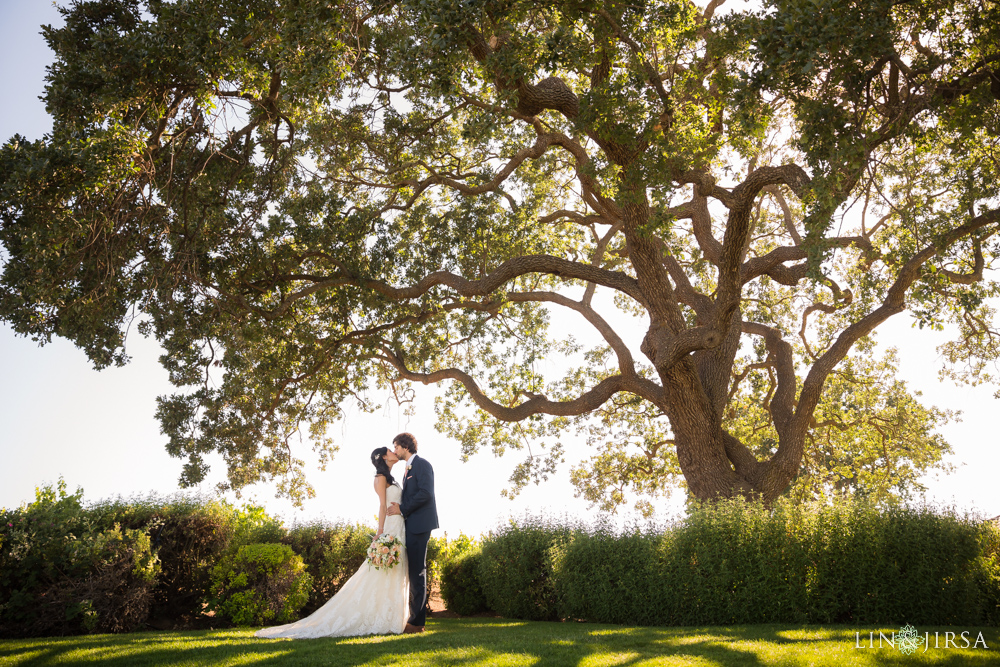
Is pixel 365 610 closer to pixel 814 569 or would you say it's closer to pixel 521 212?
pixel 814 569

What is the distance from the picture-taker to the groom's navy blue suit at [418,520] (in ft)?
28.3

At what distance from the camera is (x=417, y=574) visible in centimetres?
865

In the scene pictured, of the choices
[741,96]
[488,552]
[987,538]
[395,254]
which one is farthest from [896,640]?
[395,254]

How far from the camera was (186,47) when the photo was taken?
824cm

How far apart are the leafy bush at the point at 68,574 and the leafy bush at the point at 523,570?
18.1ft

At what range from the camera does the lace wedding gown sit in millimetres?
8055

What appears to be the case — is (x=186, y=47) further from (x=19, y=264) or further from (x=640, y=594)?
(x=640, y=594)

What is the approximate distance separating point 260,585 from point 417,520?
365 cm

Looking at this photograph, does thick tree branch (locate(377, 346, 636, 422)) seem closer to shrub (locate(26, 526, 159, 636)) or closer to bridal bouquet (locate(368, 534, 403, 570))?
bridal bouquet (locate(368, 534, 403, 570))

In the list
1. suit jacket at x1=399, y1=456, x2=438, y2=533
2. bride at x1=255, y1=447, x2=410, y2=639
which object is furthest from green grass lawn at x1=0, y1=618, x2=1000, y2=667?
suit jacket at x1=399, y1=456, x2=438, y2=533

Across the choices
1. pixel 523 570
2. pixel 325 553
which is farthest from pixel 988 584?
pixel 325 553

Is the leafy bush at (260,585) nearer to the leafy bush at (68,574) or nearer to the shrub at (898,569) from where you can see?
the leafy bush at (68,574)

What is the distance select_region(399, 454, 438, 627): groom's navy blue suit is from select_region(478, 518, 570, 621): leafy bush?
2547mm

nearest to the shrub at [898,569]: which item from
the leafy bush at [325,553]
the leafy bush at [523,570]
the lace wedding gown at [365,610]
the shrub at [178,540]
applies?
the leafy bush at [523,570]
